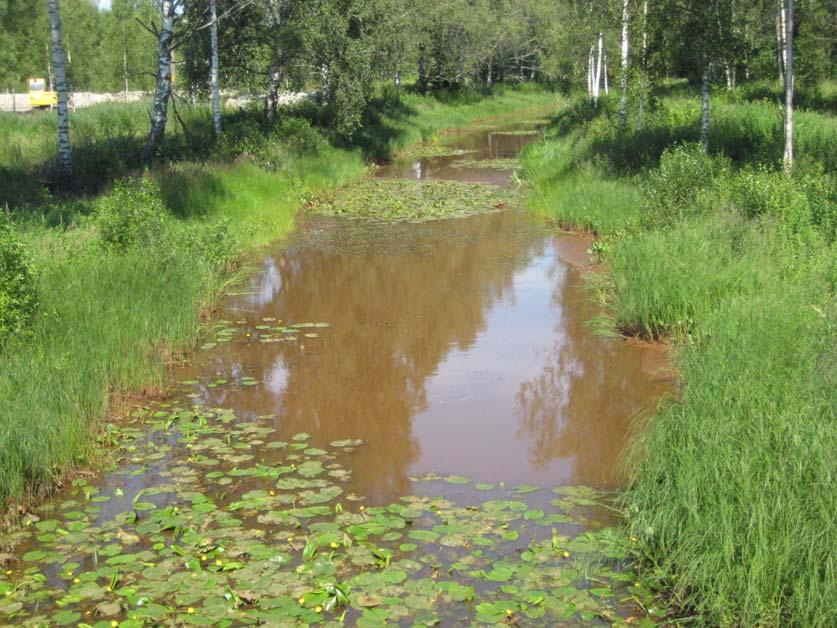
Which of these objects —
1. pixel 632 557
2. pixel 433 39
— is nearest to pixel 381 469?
pixel 632 557

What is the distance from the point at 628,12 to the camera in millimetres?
24156

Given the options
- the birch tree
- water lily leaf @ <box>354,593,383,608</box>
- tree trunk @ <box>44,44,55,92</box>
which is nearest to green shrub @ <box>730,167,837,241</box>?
water lily leaf @ <box>354,593,383,608</box>

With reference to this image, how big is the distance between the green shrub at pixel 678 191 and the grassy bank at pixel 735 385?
0.02 m

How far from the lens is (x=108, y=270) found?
10664mm

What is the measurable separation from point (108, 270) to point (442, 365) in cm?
410

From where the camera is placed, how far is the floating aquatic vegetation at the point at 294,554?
549cm

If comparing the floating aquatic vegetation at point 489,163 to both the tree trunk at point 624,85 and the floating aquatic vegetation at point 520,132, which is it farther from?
→ the floating aquatic vegetation at point 520,132

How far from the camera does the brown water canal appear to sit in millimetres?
5652

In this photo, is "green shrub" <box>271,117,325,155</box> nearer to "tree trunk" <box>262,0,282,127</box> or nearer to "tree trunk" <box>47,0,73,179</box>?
"tree trunk" <box>262,0,282,127</box>

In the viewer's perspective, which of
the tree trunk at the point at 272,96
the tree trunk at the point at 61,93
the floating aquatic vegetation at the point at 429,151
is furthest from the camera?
the floating aquatic vegetation at the point at 429,151

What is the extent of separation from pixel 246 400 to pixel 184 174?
9.04 meters

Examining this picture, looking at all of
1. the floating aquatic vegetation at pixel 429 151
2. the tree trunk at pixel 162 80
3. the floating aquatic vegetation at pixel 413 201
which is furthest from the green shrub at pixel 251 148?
the floating aquatic vegetation at pixel 429 151

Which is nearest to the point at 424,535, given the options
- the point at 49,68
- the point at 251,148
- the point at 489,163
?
the point at 251,148

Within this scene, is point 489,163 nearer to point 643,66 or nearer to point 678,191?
point 643,66
